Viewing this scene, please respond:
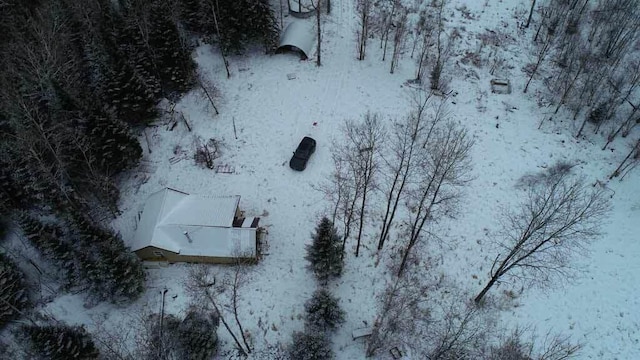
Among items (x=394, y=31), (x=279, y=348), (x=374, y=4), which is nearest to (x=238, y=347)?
(x=279, y=348)

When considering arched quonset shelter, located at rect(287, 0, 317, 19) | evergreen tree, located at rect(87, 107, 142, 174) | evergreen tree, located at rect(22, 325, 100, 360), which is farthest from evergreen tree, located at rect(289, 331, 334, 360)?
arched quonset shelter, located at rect(287, 0, 317, 19)

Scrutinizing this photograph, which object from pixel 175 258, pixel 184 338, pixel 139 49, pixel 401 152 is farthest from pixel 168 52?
pixel 184 338

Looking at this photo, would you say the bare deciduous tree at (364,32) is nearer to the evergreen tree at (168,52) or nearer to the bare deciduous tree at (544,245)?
the evergreen tree at (168,52)

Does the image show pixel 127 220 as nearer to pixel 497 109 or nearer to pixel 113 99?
pixel 113 99

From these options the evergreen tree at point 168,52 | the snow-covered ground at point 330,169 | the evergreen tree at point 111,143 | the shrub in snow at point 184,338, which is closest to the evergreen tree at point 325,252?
the snow-covered ground at point 330,169

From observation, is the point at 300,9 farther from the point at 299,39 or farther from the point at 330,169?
the point at 330,169

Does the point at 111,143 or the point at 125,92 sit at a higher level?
the point at 125,92
